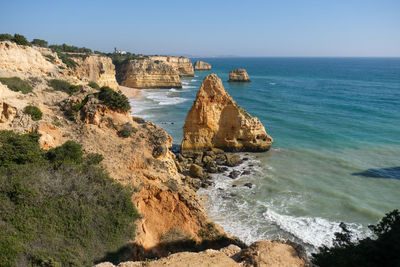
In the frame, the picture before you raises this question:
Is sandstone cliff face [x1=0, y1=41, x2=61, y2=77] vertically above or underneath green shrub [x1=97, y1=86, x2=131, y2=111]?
above

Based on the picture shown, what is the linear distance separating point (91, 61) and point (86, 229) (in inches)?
1864

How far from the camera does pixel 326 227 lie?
54.9 ft

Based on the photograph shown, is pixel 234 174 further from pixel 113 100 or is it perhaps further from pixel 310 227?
pixel 113 100

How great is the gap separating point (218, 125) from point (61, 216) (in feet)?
65.5

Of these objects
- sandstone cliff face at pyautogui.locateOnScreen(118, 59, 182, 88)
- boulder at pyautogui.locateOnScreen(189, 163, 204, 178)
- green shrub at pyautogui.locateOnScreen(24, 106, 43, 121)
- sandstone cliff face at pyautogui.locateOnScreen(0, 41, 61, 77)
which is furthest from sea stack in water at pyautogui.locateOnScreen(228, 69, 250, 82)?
green shrub at pyautogui.locateOnScreen(24, 106, 43, 121)

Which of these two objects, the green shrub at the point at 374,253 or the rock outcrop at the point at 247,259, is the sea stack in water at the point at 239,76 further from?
the rock outcrop at the point at 247,259

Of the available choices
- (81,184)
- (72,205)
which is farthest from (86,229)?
(81,184)

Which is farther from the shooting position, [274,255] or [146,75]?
[146,75]

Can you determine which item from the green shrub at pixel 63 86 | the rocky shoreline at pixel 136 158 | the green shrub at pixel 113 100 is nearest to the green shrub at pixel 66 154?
the rocky shoreline at pixel 136 158

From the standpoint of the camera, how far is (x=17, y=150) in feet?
36.7

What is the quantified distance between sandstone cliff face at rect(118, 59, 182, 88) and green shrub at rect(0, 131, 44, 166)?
2594 inches

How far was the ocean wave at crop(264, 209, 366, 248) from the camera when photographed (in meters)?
15.7

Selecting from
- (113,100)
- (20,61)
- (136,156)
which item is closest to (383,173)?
(136,156)

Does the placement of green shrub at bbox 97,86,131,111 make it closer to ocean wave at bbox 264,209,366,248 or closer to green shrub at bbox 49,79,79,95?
green shrub at bbox 49,79,79,95
